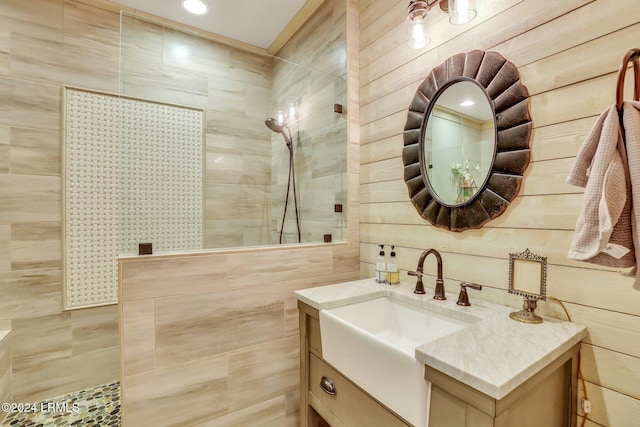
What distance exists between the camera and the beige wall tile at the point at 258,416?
142 cm

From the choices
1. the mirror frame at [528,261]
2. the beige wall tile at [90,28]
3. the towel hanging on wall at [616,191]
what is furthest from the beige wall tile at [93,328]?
the towel hanging on wall at [616,191]

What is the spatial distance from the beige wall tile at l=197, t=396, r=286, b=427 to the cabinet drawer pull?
0.47 metres

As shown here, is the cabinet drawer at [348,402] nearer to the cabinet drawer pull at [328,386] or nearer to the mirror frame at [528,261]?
the cabinet drawer pull at [328,386]

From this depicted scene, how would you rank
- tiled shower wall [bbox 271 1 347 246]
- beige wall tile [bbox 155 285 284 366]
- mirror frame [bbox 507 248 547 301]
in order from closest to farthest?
mirror frame [bbox 507 248 547 301] → beige wall tile [bbox 155 285 284 366] → tiled shower wall [bbox 271 1 347 246]

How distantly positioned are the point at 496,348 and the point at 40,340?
260 centimetres

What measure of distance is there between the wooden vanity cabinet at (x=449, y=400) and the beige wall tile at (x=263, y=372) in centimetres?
24

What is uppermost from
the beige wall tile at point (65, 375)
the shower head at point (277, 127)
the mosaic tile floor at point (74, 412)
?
the shower head at point (277, 127)

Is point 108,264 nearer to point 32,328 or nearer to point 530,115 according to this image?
point 32,328

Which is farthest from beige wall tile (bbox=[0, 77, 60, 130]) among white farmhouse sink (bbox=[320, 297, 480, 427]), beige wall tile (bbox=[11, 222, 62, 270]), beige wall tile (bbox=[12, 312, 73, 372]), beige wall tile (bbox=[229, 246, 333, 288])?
white farmhouse sink (bbox=[320, 297, 480, 427])

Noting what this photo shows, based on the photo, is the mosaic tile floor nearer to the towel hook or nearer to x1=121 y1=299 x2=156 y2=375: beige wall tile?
x1=121 y1=299 x2=156 y2=375: beige wall tile

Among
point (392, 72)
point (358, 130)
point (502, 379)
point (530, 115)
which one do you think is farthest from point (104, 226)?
point (530, 115)

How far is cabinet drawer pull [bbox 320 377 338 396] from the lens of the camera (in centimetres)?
119

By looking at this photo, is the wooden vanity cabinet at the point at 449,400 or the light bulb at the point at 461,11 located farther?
the light bulb at the point at 461,11

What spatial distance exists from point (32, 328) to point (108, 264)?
554 mm
